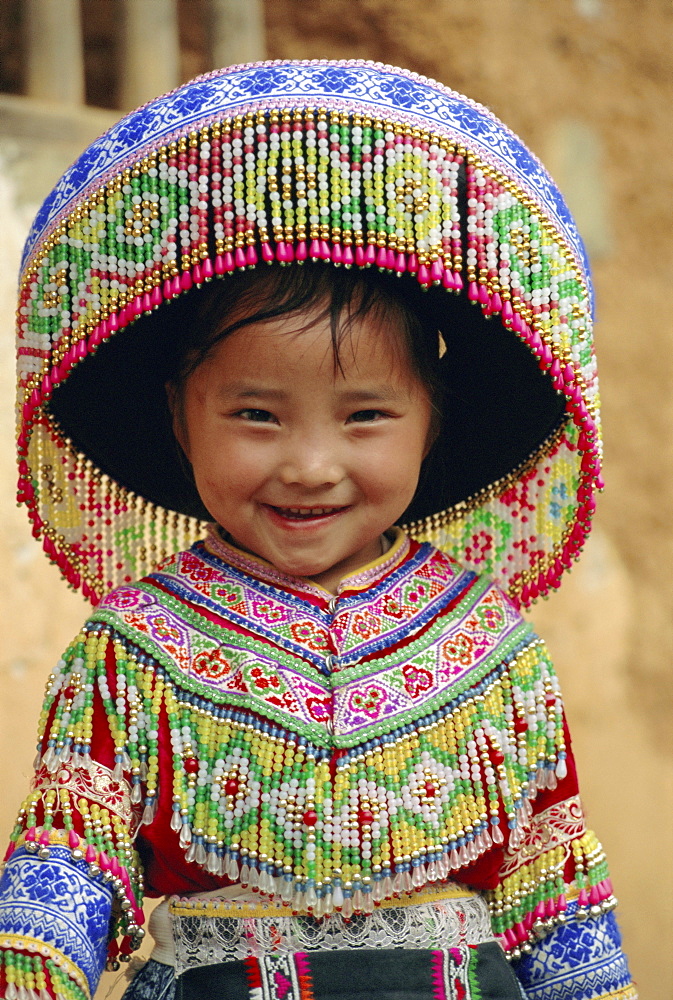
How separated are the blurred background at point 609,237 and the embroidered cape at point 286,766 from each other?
1648 mm

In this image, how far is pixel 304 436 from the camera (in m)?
1.42

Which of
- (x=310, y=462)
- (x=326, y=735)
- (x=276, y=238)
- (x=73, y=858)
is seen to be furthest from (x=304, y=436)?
(x=73, y=858)

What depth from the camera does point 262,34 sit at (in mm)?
2861

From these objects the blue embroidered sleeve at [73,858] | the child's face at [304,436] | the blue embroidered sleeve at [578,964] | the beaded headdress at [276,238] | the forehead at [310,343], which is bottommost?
the blue embroidered sleeve at [578,964]

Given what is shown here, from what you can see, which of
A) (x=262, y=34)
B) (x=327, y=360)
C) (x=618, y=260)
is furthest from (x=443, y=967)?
(x=618, y=260)

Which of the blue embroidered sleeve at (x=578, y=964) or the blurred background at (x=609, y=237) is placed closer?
the blue embroidered sleeve at (x=578, y=964)

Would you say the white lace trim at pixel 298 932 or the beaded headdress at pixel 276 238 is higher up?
the beaded headdress at pixel 276 238

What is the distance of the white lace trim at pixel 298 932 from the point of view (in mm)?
1420

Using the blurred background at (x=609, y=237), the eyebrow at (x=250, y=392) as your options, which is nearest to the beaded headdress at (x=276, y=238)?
the eyebrow at (x=250, y=392)

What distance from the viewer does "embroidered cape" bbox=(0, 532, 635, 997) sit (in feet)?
4.52

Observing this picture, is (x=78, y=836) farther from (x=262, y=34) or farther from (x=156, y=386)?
(x=262, y=34)

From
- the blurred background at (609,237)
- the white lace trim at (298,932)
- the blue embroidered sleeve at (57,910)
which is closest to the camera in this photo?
the blue embroidered sleeve at (57,910)

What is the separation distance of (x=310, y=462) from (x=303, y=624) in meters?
0.20

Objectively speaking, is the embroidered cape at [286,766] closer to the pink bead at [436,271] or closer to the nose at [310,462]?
the nose at [310,462]
